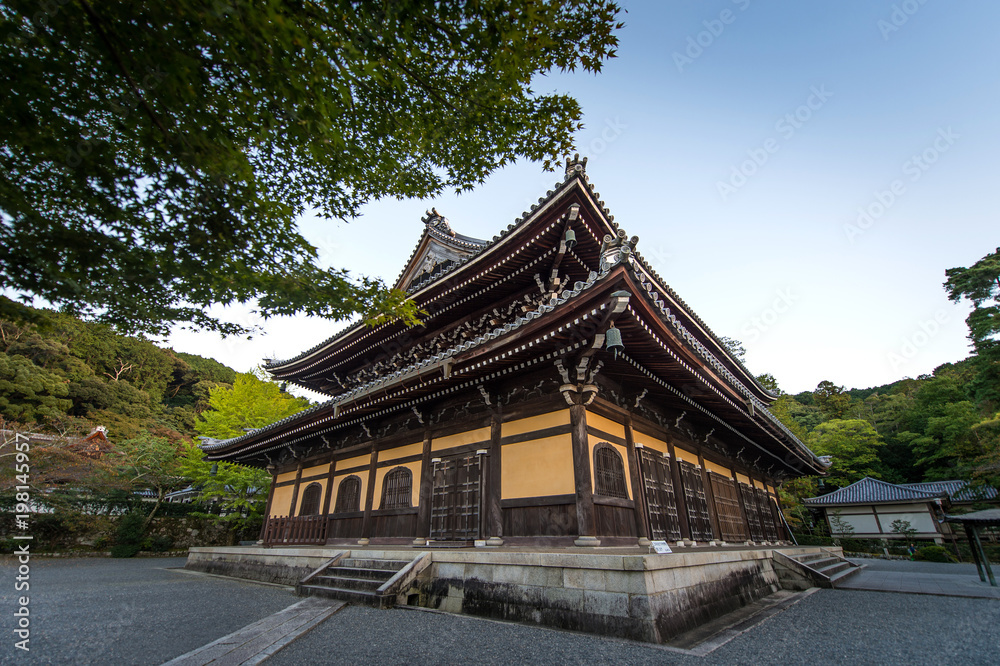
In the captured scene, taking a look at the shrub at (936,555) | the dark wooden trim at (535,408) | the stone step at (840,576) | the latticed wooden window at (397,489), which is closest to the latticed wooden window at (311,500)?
the latticed wooden window at (397,489)

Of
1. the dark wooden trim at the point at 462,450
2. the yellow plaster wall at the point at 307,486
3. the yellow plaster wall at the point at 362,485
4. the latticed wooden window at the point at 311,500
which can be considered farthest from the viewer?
the latticed wooden window at the point at 311,500

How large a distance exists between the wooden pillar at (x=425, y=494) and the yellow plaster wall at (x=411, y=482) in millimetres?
207

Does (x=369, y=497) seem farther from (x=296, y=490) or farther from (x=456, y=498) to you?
(x=296, y=490)

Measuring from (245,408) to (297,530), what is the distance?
38.6 feet

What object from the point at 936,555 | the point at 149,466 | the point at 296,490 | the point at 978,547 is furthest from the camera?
the point at 936,555

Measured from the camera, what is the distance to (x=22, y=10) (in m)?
2.71

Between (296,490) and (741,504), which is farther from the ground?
(296,490)

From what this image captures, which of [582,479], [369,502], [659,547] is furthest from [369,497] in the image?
[659,547]

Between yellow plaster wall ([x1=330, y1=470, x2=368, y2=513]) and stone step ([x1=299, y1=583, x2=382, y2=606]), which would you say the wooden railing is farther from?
stone step ([x1=299, y1=583, x2=382, y2=606])

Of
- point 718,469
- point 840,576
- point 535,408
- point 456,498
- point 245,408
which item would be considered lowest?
point 840,576

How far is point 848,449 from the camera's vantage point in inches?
1426

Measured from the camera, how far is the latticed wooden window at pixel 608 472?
700 cm

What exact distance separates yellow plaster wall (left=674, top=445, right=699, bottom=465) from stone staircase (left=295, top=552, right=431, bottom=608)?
6.36 meters

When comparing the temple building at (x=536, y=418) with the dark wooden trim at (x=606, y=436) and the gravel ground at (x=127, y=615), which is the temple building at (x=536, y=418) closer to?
the dark wooden trim at (x=606, y=436)
